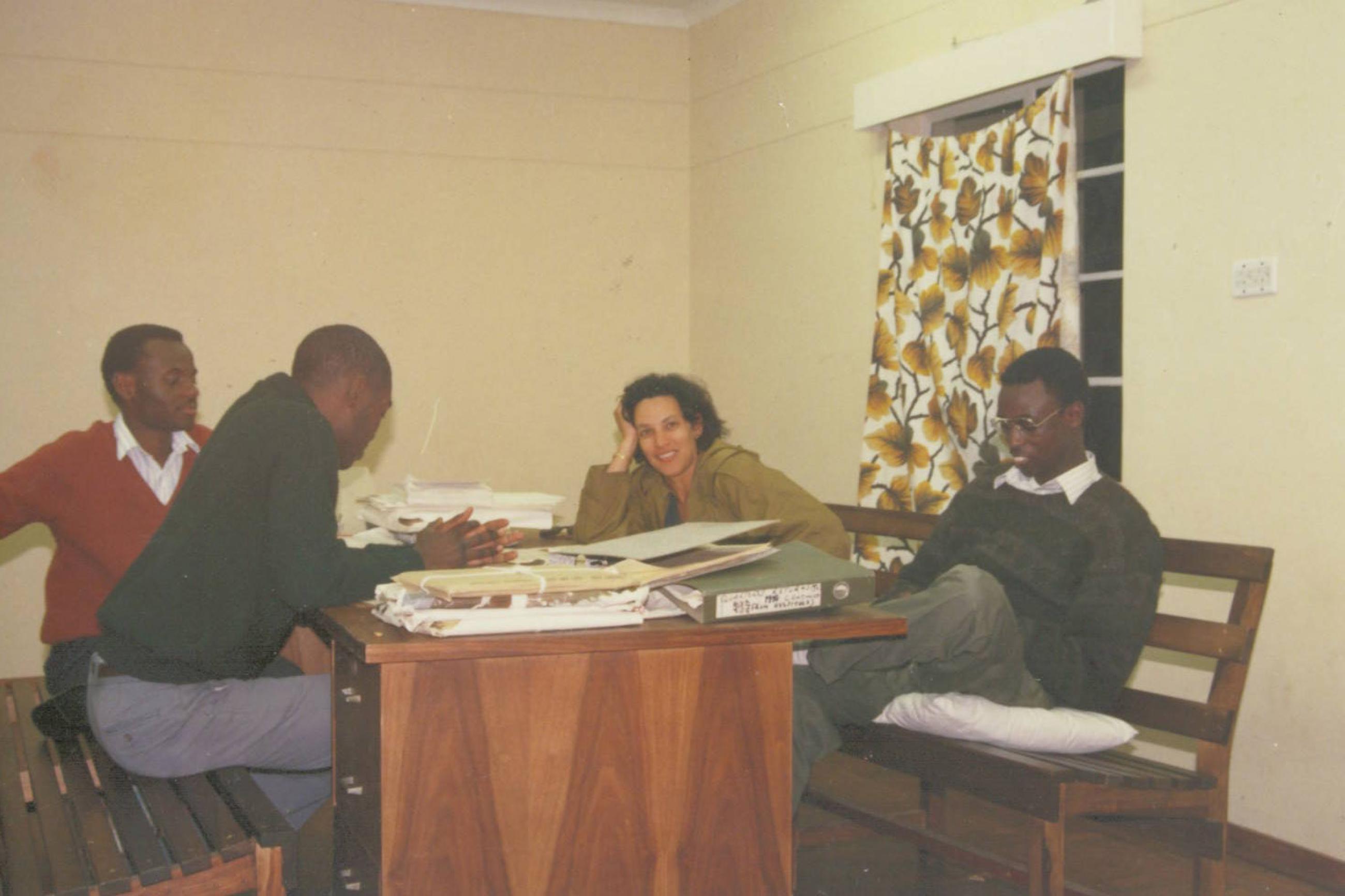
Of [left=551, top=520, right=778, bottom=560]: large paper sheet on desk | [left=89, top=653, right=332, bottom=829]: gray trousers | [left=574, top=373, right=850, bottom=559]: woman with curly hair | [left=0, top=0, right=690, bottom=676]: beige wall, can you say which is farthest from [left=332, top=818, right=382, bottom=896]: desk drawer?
[left=0, top=0, right=690, bottom=676]: beige wall

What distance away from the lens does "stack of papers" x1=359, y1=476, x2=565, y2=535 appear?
3.01 m

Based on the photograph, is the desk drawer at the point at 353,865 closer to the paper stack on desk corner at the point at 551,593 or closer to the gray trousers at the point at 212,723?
the gray trousers at the point at 212,723

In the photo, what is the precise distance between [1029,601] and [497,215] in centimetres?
384

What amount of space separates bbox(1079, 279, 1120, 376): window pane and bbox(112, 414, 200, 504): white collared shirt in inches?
101

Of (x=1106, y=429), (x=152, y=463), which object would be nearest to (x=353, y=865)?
(x=152, y=463)

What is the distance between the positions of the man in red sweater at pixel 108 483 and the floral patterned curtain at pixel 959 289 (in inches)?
91.4

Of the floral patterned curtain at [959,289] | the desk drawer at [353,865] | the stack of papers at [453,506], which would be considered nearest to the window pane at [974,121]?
the floral patterned curtain at [959,289]

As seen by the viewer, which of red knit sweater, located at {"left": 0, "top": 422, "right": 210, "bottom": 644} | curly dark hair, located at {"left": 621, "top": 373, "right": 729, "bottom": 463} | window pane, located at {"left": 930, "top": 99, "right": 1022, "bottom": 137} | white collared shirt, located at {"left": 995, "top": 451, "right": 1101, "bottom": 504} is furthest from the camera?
window pane, located at {"left": 930, "top": 99, "right": 1022, "bottom": 137}

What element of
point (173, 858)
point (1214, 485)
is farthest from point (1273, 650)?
point (173, 858)

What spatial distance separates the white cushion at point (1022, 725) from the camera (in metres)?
2.56

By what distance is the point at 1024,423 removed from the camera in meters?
2.91

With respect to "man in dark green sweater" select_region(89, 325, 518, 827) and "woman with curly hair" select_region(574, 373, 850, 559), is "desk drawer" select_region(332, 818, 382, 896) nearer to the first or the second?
"man in dark green sweater" select_region(89, 325, 518, 827)

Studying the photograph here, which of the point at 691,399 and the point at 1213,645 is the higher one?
the point at 691,399

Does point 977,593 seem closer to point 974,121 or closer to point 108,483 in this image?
point 108,483
